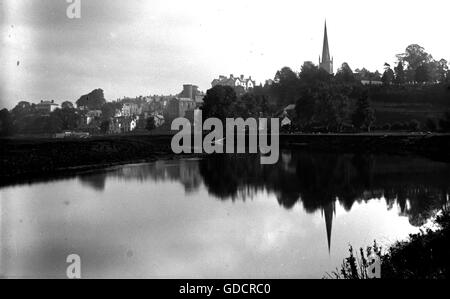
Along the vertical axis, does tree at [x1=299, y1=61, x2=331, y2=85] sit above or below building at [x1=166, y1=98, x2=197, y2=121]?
above

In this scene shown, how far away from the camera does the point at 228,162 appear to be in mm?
59906

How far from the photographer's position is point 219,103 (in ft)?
329

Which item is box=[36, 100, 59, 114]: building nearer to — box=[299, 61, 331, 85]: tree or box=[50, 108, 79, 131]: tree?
box=[50, 108, 79, 131]: tree

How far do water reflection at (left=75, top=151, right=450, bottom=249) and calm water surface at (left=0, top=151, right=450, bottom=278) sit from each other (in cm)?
13

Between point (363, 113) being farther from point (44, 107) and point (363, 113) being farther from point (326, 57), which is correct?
point (44, 107)

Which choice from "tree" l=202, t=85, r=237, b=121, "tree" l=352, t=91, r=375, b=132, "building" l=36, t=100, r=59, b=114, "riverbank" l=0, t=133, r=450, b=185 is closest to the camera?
"riverbank" l=0, t=133, r=450, b=185

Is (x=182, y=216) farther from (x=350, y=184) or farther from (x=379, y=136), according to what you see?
(x=379, y=136)

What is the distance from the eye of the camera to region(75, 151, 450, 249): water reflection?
29.6m

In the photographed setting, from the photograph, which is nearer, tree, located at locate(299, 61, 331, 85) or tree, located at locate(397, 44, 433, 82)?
tree, located at locate(299, 61, 331, 85)

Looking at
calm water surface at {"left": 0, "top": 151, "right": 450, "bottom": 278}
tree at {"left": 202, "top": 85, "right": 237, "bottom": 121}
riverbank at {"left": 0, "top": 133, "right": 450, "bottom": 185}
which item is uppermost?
tree at {"left": 202, "top": 85, "right": 237, "bottom": 121}

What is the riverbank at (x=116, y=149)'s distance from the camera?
48406 millimetres

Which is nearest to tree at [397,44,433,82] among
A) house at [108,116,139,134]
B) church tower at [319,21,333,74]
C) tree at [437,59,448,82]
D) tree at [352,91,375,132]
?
tree at [437,59,448,82]

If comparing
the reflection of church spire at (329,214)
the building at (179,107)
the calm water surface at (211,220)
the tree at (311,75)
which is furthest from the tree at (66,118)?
the reflection of church spire at (329,214)

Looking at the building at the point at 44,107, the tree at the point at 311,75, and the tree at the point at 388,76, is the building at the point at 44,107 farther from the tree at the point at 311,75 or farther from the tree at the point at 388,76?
the tree at the point at 388,76
